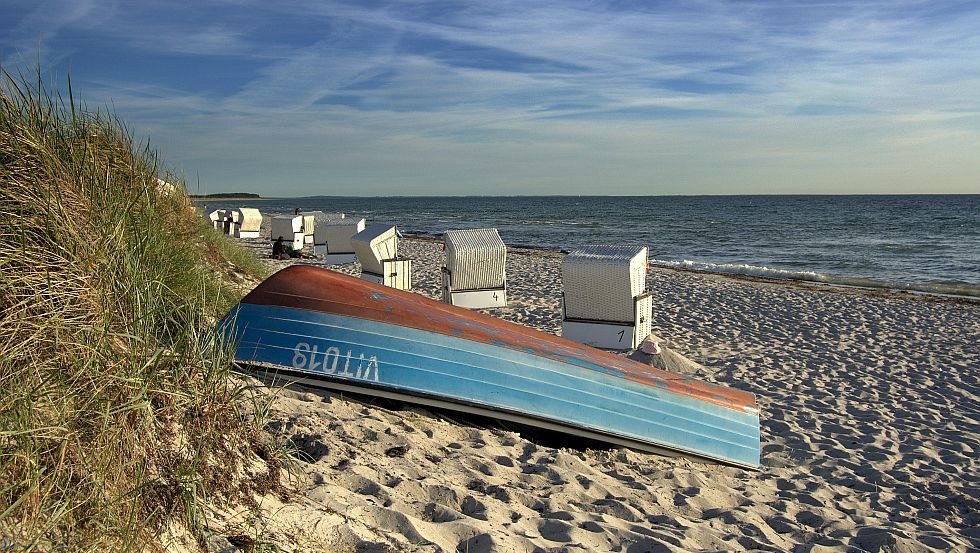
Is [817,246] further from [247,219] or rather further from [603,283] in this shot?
[603,283]

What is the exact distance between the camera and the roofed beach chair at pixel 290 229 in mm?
20562

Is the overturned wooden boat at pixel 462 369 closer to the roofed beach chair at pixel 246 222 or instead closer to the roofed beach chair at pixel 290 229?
the roofed beach chair at pixel 290 229

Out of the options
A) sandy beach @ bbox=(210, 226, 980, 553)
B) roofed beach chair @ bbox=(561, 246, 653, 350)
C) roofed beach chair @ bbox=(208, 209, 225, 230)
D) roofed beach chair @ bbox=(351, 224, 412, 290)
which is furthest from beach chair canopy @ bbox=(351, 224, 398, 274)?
roofed beach chair @ bbox=(208, 209, 225, 230)

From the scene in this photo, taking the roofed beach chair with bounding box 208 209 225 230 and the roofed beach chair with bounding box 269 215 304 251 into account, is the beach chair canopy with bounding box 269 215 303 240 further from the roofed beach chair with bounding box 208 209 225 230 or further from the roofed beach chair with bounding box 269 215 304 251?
the roofed beach chair with bounding box 208 209 225 230

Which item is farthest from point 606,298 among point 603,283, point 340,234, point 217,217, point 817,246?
point 817,246

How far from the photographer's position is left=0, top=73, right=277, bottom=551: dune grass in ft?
6.04

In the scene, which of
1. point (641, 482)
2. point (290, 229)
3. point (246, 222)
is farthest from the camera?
point (246, 222)

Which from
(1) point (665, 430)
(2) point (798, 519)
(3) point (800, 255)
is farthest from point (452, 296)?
(3) point (800, 255)

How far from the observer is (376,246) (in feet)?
36.2

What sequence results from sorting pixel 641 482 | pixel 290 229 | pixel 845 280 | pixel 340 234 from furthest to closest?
pixel 290 229 → pixel 845 280 → pixel 340 234 → pixel 641 482

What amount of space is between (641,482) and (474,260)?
5.86 m

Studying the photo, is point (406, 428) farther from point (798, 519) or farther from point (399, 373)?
point (798, 519)

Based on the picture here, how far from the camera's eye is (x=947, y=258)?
970 inches

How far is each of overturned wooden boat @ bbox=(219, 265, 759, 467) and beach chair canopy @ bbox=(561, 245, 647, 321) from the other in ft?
8.09
